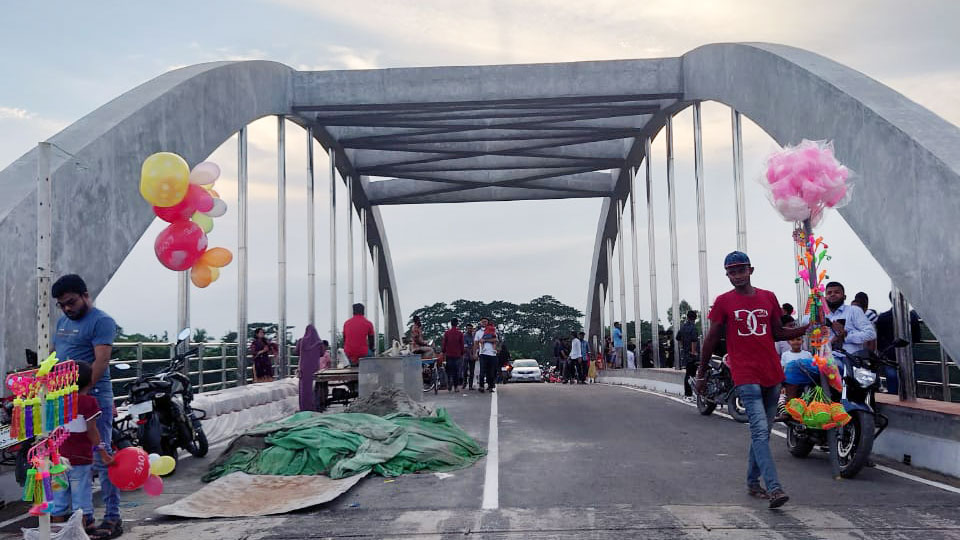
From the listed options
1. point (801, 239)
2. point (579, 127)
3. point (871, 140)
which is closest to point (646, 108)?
point (579, 127)

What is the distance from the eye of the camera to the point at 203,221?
9445 millimetres

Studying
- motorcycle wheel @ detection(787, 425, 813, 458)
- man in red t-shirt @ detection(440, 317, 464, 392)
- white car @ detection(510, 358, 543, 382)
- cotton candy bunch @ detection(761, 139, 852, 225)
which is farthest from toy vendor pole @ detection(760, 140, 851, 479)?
white car @ detection(510, 358, 543, 382)

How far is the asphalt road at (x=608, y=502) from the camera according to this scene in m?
5.62

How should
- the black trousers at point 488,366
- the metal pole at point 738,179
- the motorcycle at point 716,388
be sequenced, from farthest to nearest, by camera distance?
the black trousers at point 488,366
the metal pole at point 738,179
the motorcycle at point 716,388

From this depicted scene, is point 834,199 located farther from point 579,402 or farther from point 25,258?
point 579,402

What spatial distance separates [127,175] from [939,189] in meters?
9.58

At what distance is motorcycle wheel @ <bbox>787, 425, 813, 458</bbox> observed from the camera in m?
8.65

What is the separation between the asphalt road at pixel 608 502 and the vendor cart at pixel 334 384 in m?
4.88

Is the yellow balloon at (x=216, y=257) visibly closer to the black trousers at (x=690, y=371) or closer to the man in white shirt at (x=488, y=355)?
the black trousers at (x=690, y=371)

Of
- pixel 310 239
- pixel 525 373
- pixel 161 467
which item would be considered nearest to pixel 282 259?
pixel 310 239

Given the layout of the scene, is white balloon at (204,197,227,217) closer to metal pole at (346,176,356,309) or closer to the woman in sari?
the woman in sari

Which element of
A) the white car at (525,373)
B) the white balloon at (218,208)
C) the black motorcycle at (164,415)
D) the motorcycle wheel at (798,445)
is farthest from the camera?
the white car at (525,373)

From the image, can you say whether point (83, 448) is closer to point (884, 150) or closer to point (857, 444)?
point (857, 444)

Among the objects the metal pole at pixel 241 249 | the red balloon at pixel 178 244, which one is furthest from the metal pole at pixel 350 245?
the red balloon at pixel 178 244
